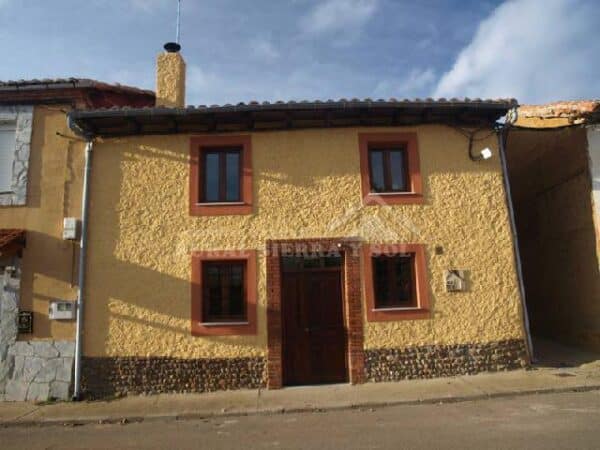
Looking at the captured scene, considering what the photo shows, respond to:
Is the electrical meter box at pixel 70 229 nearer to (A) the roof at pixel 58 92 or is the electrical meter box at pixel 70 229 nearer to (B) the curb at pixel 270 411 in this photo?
(A) the roof at pixel 58 92

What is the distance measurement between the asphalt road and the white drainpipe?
157cm

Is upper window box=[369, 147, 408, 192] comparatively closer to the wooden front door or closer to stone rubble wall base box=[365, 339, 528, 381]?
the wooden front door

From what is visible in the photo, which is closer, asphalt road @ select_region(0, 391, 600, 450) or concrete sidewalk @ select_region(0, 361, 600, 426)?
asphalt road @ select_region(0, 391, 600, 450)

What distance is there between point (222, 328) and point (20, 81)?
6601 millimetres

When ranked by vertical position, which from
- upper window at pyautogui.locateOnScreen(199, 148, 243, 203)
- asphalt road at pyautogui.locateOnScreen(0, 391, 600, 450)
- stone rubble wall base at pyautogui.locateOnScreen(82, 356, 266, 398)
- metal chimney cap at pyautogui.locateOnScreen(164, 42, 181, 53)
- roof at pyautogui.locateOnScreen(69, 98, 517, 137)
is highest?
metal chimney cap at pyautogui.locateOnScreen(164, 42, 181, 53)

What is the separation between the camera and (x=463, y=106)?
379 inches

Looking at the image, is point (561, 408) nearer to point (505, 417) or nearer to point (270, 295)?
point (505, 417)

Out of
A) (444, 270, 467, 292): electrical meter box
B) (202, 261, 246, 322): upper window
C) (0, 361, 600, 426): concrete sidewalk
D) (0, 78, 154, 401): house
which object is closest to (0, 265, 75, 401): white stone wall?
(0, 78, 154, 401): house

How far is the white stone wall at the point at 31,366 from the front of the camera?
9.07 meters

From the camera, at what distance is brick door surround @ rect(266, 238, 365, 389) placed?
9.14 metres

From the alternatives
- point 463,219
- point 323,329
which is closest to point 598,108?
point 463,219

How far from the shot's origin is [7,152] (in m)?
9.96

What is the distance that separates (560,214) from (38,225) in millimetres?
11768

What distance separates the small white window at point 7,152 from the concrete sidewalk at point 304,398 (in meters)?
4.38
